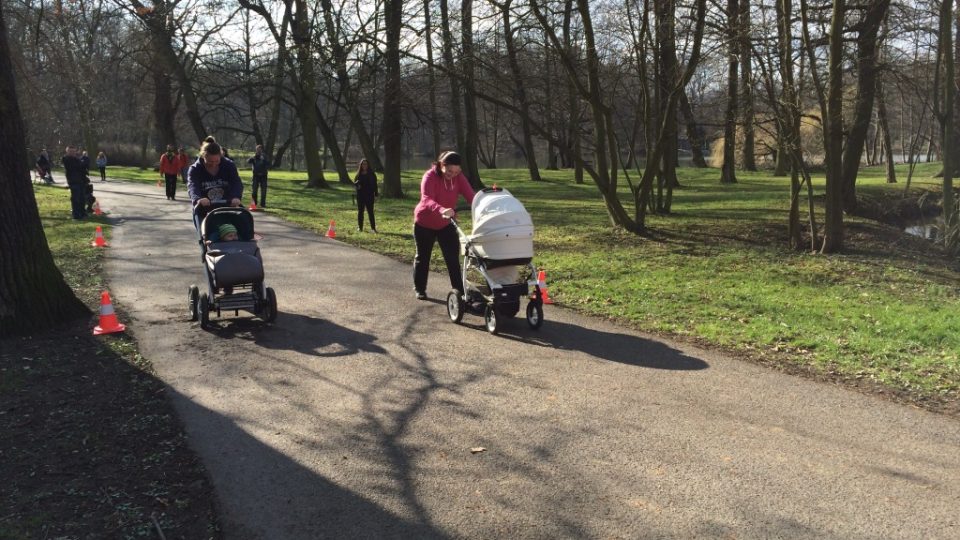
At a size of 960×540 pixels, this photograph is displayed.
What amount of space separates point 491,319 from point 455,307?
25.4 inches

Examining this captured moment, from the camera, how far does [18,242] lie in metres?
6.74

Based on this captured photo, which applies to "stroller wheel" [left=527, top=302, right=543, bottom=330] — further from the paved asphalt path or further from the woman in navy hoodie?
the woman in navy hoodie

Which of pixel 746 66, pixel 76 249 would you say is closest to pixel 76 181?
pixel 76 249

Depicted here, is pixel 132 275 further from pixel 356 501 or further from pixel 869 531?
pixel 869 531

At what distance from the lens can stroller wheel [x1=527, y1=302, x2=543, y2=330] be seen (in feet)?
24.1

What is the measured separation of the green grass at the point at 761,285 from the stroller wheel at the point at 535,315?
1220 millimetres

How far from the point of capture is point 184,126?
5534 centimetres

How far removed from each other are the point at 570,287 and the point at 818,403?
4763 millimetres

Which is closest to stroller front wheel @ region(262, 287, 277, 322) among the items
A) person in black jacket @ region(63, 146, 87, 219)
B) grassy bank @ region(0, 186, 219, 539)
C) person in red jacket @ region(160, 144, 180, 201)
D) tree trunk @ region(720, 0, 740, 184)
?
grassy bank @ region(0, 186, 219, 539)

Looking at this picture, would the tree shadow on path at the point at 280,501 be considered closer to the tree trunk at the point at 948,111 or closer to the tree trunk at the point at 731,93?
the tree trunk at the point at 731,93

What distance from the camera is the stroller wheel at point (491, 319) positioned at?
23.5 feet

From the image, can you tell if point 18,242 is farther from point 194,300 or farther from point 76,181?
point 76,181

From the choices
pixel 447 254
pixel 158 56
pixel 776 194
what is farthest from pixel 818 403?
pixel 158 56

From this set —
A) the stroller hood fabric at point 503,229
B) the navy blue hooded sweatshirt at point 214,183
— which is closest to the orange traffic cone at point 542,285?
the stroller hood fabric at point 503,229
